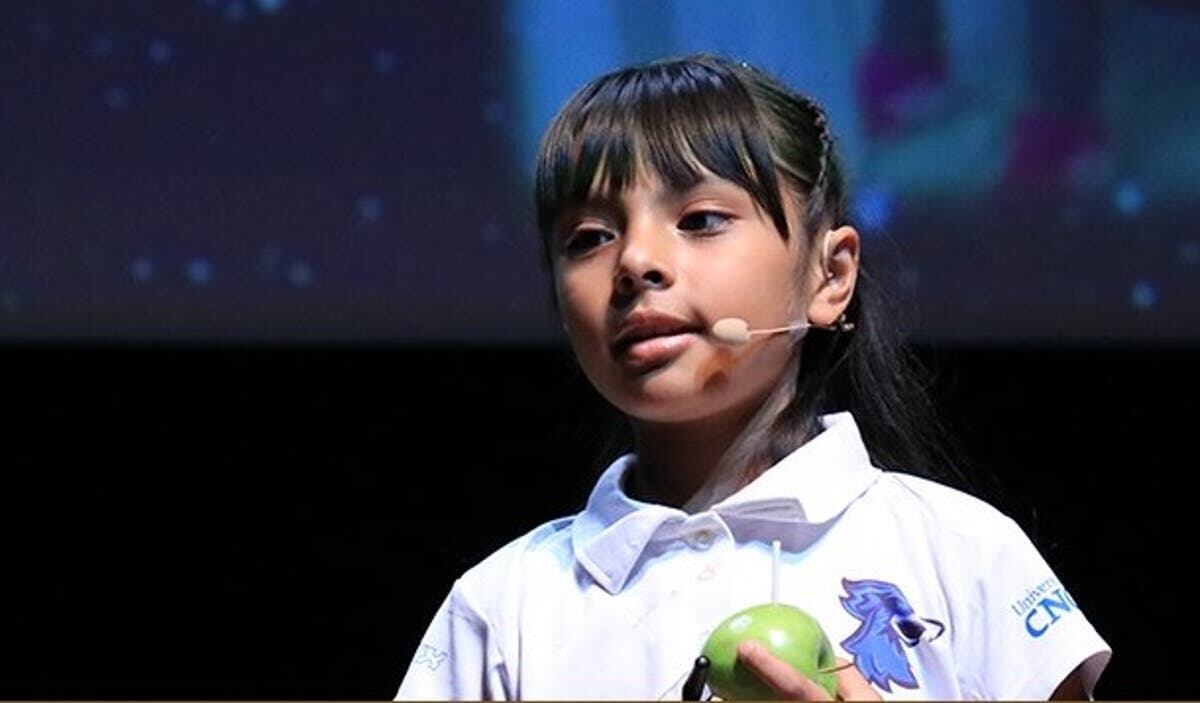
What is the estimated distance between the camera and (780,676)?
1113mm

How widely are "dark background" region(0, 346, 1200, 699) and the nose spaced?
87cm

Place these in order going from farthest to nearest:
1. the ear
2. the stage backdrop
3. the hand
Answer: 1. the stage backdrop
2. the ear
3. the hand

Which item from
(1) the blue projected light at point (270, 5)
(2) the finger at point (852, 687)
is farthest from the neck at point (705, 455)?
(1) the blue projected light at point (270, 5)

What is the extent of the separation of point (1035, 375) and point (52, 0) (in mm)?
1010

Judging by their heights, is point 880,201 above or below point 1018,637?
above

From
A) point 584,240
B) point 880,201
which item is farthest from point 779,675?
point 880,201

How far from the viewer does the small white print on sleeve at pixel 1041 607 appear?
132 centimetres

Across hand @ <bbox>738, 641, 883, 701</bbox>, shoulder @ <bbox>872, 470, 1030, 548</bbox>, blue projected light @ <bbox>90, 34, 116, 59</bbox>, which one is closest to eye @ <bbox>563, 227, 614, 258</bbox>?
shoulder @ <bbox>872, 470, 1030, 548</bbox>

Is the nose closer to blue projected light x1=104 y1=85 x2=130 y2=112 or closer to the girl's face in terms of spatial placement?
the girl's face

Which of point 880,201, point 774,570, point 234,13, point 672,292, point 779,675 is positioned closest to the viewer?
point 779,675

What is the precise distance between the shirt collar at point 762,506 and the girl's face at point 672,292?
55 millimetres

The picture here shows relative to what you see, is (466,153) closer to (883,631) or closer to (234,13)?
(234,13)

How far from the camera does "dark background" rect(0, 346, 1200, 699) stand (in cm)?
224

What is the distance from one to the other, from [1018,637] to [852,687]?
16 cm
